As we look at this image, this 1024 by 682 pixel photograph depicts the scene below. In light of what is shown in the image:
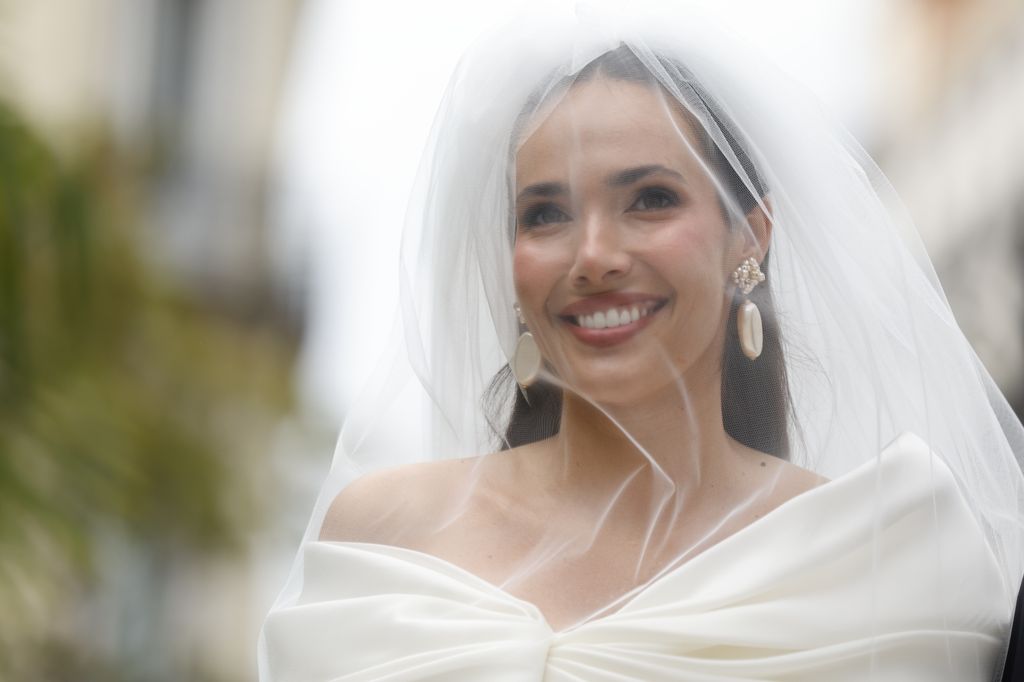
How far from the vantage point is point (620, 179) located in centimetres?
333

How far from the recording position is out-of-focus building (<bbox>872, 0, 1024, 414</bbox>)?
1350 cm

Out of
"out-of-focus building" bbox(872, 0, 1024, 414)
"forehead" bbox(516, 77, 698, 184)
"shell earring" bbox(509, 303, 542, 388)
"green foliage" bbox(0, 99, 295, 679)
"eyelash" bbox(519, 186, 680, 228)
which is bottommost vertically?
"out-of-focus building" bbox(872, 0, 1024, 414)

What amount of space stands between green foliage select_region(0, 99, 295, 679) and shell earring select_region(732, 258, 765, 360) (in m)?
3.39

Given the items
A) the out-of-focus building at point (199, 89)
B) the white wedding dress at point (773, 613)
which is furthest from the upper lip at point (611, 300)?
the out-of-focus building at point (199, 89)

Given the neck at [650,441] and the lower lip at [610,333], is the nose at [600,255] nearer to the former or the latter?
the lower lip at [610,333]

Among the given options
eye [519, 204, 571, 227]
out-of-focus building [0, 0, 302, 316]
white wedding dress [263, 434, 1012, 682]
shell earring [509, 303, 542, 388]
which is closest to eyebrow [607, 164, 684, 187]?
eye [519, 204, 571, 227]

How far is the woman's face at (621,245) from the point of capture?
131 inches

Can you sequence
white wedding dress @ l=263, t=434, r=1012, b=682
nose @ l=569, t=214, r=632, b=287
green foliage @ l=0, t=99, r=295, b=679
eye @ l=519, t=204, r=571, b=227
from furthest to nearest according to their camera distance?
green foliage @ l=0, t=99, r=295, b=679 → eye @ l=519, t=204, r=571, b=227 → nose @ l=569, t=214, r=632, b=287 → white wedding dress @ l=263, t=434, r=1012, b=682


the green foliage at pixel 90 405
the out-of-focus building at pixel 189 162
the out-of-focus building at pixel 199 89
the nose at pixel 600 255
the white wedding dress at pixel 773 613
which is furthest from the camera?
the out-of-focus building at pixel 199 89

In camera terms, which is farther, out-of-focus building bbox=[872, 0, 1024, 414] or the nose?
out-of-focus building bbox=[872, 0, 1024, 414]

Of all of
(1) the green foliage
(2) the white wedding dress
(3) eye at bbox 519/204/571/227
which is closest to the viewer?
(2) the white wedding dress

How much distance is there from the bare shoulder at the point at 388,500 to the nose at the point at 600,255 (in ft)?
1.73

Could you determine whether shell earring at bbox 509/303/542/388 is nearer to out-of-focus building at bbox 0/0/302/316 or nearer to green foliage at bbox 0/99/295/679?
green foliage at bbox 0/99/295/679

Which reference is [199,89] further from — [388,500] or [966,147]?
[388,500]
